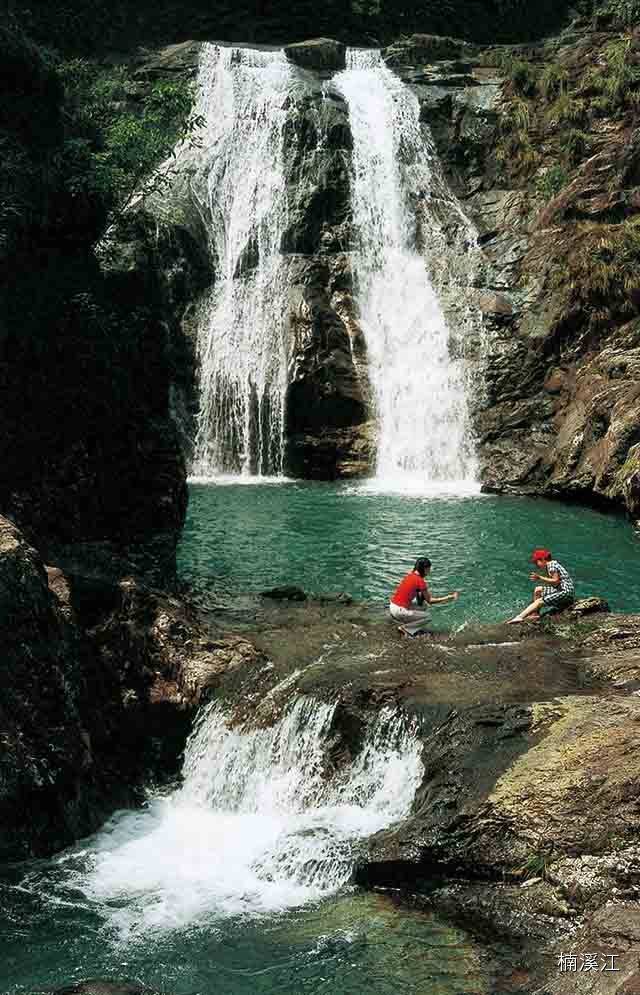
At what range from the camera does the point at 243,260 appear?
3706 cm

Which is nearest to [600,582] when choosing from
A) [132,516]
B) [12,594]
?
[132,516]

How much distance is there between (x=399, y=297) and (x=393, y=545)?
15245mm

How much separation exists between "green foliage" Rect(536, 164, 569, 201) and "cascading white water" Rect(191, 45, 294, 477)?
8.96 m

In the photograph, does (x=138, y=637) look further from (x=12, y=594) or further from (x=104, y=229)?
(x=104, y=229)

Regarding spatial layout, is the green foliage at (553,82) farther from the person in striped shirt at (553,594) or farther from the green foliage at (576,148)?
the person in striped shirt at (553,594)

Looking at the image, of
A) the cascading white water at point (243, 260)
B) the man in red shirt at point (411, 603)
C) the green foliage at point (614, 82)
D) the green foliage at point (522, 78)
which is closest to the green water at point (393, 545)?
the man in red shirt at point (411, 603)

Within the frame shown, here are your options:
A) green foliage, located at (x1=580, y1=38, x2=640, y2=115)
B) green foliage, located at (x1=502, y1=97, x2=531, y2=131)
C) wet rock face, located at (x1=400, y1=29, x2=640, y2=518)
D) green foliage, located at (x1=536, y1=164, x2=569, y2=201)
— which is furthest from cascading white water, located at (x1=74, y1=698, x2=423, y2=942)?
→ green foliage, located at (x1=502, y1=97, x2=531, y2=131)

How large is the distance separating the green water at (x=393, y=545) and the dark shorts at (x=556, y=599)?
151 cm

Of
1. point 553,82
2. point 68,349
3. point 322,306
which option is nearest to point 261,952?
point 68,349

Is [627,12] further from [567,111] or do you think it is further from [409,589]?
[409,589]

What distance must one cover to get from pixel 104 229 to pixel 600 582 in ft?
36.3

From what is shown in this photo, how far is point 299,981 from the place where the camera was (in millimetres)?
8977

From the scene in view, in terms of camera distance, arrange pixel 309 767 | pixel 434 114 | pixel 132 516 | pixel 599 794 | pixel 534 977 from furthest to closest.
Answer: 1. pixel 434 114
2. pixel 132 516
3. pixel 309 767
4. pixel 599 794
5. pixel 534 977

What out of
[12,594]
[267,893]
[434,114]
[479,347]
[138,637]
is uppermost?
[434,114]
